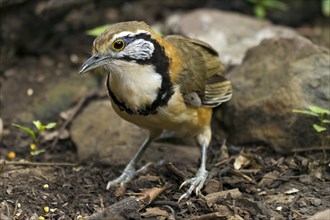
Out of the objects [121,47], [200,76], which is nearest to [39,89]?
[200,76]

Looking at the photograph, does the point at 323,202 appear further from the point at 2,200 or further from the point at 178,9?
the point at 178,9

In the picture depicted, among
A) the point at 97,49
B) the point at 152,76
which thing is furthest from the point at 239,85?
the point at 97,49

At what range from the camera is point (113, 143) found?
6855 mm

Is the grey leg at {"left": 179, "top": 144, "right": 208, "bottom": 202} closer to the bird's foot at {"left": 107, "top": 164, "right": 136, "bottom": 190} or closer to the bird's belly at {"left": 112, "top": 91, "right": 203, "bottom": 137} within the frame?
the bird's belly at {"left": 112, "top": 91, "right": 203, "bottom": 137}

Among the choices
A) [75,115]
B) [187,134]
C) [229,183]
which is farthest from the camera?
[75,115]

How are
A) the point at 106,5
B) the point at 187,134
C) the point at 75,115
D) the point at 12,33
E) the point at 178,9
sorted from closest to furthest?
the point at 187,134
the point at 75,115
the point at 12,33
the point at 106,5
the point at 178,9

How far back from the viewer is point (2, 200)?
17.8ft

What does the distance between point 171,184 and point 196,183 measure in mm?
291

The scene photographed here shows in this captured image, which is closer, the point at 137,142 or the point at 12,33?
the point at 137,142

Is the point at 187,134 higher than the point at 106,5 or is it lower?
lower

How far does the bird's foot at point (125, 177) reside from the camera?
602 centimetres

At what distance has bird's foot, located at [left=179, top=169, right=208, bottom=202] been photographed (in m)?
5.66

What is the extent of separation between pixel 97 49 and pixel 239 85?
87.9 inches

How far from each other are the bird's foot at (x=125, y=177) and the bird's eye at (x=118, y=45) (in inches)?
53.6
